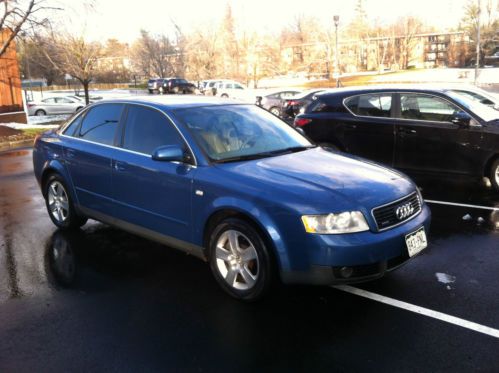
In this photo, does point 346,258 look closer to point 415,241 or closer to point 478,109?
point 415,241

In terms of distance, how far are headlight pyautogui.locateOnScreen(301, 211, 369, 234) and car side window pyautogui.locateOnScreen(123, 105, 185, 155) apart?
4.74 ft

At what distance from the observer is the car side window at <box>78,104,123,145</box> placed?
5043mm

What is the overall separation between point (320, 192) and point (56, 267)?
2721mm

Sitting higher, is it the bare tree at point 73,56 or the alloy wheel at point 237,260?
the bare tree at point 73,56

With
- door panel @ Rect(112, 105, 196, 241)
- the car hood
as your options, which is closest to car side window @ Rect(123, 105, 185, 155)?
door panel @ Rect(112, 105, 196, 241)

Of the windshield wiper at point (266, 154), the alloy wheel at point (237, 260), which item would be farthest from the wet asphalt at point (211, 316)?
the windshield wiper at point (266, 154)

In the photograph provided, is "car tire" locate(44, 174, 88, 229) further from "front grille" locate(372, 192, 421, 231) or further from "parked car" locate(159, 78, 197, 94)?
"parked car" locate(159, 78, 197, 94)

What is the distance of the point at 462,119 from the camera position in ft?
23.2

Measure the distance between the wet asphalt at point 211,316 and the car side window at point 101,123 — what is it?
3.80ft

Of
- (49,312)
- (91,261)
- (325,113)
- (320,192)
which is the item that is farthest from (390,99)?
(49,312)

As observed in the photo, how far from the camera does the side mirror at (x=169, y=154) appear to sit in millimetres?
4070

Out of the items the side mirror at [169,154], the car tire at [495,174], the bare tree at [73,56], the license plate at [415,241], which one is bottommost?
the car tire at [495,174]

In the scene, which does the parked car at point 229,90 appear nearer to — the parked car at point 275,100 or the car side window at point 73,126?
the parked car at point 275,100

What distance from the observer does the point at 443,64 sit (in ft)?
281
